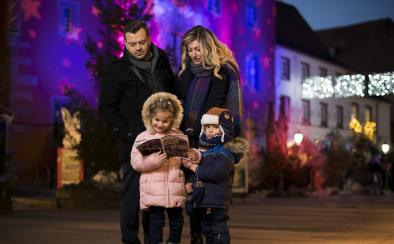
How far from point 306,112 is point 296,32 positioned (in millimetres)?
5390

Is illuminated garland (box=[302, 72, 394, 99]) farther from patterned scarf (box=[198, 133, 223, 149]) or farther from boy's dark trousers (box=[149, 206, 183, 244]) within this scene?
boy's dark trousers (box=[149, 206, 183, 244])

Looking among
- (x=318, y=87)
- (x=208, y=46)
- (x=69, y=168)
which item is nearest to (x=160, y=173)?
(x=208, y=46)

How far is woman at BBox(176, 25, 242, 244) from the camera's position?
6637 mm

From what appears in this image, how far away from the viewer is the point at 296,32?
4628 centimetres

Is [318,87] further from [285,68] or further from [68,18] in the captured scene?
[68,18]

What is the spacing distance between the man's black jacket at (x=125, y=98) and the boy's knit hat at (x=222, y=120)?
0.57 meters

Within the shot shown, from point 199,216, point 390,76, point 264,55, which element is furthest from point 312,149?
point 199,216

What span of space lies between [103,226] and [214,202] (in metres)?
5.27

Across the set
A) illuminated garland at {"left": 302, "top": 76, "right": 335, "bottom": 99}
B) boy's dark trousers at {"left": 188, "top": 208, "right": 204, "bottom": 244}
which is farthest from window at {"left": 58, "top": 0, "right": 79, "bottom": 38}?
boy's dark trousers at {"left": 188, "top": 208, "right": 204, "bottom": 244}

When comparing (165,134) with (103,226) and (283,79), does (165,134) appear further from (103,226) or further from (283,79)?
(283,79)

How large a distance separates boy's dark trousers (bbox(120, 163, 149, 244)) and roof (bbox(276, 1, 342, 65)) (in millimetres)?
36403

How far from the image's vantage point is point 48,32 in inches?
1041

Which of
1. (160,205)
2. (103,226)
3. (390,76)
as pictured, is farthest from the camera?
(390,76)

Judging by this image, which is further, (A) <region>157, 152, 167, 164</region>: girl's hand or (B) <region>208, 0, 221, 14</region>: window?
(B) <region>208, 0, 221, 14</region>: window
